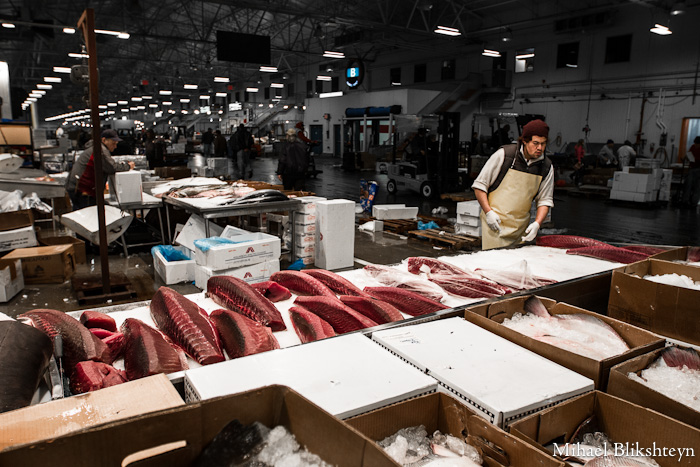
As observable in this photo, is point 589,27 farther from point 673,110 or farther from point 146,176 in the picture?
point 146,176

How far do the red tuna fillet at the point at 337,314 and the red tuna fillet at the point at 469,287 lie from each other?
62cm

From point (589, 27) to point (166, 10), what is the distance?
19.6 meters

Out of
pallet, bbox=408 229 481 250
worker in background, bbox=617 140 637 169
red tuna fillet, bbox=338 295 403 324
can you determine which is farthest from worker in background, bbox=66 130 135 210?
worker in background, bbox=617 140 637 169

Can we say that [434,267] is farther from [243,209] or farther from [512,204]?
[243,209]

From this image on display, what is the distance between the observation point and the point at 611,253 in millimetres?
3223

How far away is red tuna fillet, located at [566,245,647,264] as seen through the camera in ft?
10.4

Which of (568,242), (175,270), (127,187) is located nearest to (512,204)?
(568,242)

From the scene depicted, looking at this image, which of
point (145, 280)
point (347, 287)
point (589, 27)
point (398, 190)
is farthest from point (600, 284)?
point (589, 27)

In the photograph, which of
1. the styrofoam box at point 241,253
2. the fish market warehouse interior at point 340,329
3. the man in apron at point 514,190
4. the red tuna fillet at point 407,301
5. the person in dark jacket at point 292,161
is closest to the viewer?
the fish market warehouse interior at point 340,329

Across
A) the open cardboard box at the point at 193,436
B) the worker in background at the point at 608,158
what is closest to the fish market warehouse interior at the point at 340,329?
the open cardboard box at the point at 193,436

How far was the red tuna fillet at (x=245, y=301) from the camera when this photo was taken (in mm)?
2117

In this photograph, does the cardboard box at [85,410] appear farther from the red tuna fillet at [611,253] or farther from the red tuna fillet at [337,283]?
the red tuna fillet at [611,253]

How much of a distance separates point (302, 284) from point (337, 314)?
477 millimetres

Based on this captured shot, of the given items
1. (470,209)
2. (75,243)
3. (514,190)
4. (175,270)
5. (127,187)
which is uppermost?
(514,190)
